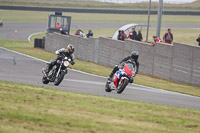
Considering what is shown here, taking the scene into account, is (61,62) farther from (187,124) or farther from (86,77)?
(187,124)

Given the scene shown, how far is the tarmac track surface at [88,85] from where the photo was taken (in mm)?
14727

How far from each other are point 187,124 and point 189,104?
16.8ft

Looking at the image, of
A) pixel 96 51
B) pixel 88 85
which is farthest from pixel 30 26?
pixel 88 85

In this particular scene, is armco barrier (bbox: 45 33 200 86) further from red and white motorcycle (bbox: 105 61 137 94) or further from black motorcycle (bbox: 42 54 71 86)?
black motorcycle (bbox: 42 54 71 86)

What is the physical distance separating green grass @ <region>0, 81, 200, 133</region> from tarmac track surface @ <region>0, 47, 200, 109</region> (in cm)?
316

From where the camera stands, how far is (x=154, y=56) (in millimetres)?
23797

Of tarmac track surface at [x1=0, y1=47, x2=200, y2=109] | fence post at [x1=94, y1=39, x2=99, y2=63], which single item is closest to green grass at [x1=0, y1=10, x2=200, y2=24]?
fence post at [x1=94, y1=39, x2=99, y2=63]

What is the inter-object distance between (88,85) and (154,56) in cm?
685

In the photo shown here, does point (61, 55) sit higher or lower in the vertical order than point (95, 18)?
lower

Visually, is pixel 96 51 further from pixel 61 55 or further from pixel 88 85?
pixel 61 55

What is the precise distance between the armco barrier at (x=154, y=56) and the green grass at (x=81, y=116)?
9942 millimetres

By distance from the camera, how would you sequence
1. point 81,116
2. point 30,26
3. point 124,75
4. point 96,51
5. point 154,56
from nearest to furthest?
point 81,116
point 124,75
point 154,56
point 96,51
point 30,26

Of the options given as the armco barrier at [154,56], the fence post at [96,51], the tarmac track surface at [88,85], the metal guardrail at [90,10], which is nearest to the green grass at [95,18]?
the metal guardrail at [90,10]

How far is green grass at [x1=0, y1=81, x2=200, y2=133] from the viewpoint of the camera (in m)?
7.68
